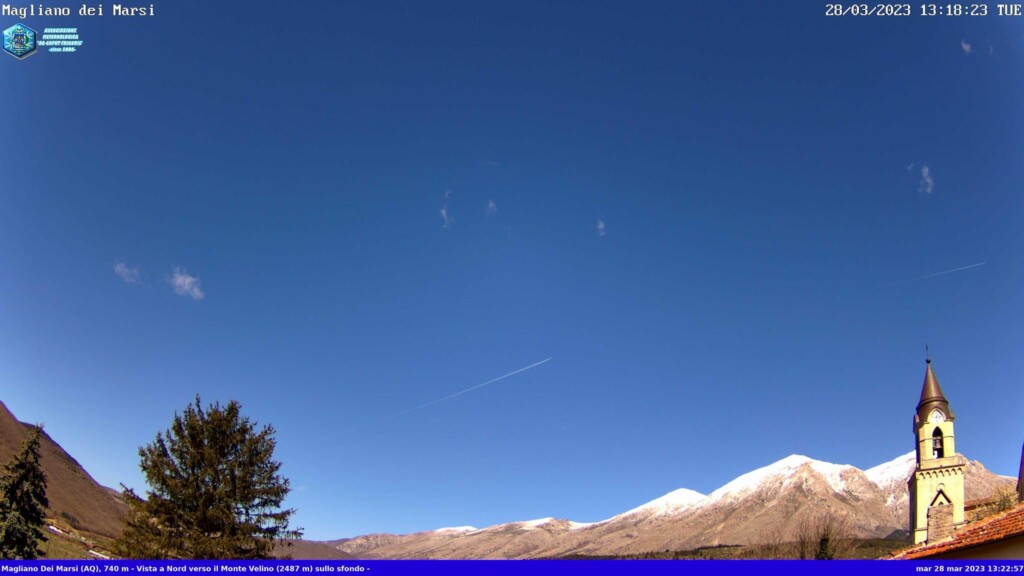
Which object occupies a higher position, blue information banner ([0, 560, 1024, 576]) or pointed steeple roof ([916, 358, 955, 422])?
pointed steeple roof ([916, 358, 955, 422])

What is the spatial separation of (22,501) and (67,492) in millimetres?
158842

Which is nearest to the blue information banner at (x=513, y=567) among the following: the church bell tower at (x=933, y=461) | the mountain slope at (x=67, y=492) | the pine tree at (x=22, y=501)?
the pine tree at (x=22, y=501)

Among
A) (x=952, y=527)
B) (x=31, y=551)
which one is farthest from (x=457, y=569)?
(x=31, y=551)

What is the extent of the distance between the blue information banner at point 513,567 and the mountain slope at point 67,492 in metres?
139

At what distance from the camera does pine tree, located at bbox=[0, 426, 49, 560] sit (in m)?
35.5

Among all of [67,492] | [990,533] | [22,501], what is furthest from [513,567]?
[67,492]

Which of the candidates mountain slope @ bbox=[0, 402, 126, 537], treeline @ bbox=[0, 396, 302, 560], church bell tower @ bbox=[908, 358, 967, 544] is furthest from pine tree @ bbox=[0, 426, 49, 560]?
mountain slope @ bbox=[0, 402, 126, 537]

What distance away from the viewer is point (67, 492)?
167750mm

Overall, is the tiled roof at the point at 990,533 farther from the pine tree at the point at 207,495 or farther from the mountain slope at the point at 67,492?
the mountain slope at the point at 67,492

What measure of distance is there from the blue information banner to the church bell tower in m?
33.7

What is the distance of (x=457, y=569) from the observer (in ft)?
43.2

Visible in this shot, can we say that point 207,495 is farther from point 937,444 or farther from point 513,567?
point 937,444

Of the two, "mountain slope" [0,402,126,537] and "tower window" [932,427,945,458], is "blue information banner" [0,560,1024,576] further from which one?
"mountain slope" [0,402,126,537]

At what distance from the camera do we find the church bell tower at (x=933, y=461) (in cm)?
4372
